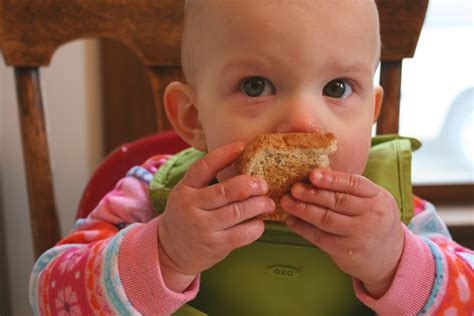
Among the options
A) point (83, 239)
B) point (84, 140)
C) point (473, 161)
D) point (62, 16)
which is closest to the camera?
point (83, 239)

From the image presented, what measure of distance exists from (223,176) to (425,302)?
0.26 m

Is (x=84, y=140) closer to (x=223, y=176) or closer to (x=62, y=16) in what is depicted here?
(x=62, y=16)

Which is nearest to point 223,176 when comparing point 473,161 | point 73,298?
point 73,298

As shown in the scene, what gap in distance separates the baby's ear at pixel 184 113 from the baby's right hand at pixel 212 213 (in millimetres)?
183

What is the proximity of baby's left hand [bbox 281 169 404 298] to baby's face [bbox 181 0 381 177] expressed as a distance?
0.06 m

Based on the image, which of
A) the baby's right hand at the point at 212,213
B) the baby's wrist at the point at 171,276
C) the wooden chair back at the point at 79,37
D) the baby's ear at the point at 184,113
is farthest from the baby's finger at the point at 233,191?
the wooden chair back at the point at 79,37

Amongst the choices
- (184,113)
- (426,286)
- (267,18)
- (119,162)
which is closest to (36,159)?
(119,162)

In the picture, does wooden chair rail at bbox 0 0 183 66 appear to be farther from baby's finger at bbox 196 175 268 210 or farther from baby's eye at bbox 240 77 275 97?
baby's finger at bbox 196 175 268 210

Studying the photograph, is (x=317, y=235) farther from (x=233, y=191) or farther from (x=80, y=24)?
(x=80, y=24)

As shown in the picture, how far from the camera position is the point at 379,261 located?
59 cm

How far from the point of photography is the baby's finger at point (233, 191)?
529 millimetres

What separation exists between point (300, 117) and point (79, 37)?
1.65 ft

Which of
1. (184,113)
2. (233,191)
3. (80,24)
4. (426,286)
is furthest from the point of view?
(80,24)

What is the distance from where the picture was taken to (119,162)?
0.98 metres
